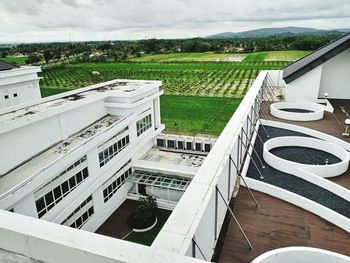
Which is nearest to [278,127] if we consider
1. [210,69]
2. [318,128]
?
Result: [318,128]

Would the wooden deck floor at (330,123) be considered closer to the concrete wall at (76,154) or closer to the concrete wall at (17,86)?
the concrete wall at (76,154)

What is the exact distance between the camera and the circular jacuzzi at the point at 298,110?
54.1ft

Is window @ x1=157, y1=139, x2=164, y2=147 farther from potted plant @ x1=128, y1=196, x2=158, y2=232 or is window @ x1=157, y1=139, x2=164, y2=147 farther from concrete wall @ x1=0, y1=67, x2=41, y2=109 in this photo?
concrete wall @ x1=0, y1=67, x2=41, y2=109

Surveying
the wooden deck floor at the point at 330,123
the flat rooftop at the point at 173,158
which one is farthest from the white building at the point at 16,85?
the wooden deck floor at the point at 330,123

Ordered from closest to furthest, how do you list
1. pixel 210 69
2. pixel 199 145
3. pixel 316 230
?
pixel 316 230
pixel 199 145
pixel 210 69

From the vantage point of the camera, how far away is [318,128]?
15.5m

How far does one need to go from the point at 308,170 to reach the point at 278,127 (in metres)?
5.37

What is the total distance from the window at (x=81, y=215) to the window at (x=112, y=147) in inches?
103

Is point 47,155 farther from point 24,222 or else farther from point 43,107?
point 24,222

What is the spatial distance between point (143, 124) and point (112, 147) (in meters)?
5.32

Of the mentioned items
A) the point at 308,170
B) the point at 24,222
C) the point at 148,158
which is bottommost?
the point at 148,158

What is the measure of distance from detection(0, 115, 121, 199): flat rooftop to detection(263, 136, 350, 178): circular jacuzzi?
10749 millimetres

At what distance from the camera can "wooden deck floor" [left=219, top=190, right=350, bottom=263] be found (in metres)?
7.12

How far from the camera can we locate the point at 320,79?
67.6 ft
